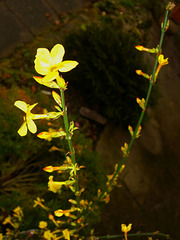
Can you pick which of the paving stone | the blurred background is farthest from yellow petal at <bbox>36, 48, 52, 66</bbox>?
the paving stone

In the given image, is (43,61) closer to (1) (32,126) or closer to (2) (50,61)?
(2) (50,61)

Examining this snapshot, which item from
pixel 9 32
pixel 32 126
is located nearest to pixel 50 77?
pixel 32 126

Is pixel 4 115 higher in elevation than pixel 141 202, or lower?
higher

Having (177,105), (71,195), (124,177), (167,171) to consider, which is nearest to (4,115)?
(71,195)

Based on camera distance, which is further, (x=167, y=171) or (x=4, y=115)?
(x=167, y=171)

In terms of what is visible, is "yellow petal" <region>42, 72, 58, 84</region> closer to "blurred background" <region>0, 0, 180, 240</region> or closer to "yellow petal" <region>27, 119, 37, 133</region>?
"yellow petal" <region>27, 119, 37, 133</region>

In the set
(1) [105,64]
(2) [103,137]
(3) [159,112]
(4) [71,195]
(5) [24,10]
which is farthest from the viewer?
(3) [159,112]

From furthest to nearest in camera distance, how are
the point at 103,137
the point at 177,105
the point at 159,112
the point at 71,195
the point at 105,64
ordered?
the point at 177,105
the point at 159,112
the point at 103,137
the point at 105,64
the point at 71,195

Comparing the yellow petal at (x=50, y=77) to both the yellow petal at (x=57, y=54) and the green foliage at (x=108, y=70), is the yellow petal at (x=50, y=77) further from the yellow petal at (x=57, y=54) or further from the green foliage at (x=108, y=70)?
the green foliage at (x=108, y=70)

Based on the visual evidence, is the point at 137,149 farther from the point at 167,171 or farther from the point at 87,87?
the point at 87,87
